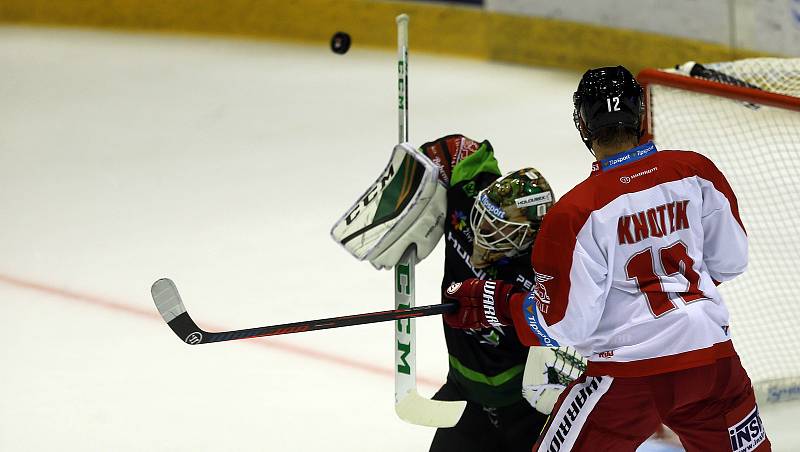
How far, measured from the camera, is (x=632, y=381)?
2.01 meters

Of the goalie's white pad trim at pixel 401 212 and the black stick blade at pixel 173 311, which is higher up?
the goalie's white pad trim at pixel 401 212

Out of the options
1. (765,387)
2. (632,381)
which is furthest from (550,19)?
(632,381)

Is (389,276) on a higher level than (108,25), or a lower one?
lower

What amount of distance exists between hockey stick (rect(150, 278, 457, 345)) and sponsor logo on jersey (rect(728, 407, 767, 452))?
564 millimetres

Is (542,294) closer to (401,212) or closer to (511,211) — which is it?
(511,211)

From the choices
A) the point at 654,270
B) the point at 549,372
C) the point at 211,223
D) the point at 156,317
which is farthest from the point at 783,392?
the point at 211,223

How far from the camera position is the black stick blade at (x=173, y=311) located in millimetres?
2342

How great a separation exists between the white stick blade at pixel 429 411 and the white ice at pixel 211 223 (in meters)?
0.53

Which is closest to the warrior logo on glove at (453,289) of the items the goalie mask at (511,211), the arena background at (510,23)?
the goalie mask at (511,211)

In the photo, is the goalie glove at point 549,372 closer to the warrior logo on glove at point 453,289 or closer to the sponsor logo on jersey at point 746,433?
the warrior logo on glove at point 453,289

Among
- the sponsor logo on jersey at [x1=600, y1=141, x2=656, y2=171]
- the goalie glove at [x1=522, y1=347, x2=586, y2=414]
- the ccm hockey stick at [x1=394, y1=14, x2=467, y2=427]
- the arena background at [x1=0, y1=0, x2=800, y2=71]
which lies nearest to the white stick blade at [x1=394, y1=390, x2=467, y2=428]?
the ccm hockey stick at [x1=394, y1=14, x2=467, y2=427]

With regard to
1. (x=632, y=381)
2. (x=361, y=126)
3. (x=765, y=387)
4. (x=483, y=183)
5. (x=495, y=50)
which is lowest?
(x=765, y=387)

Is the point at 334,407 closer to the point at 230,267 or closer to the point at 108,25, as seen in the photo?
the point at 230,267

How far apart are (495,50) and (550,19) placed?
0.44 meters
